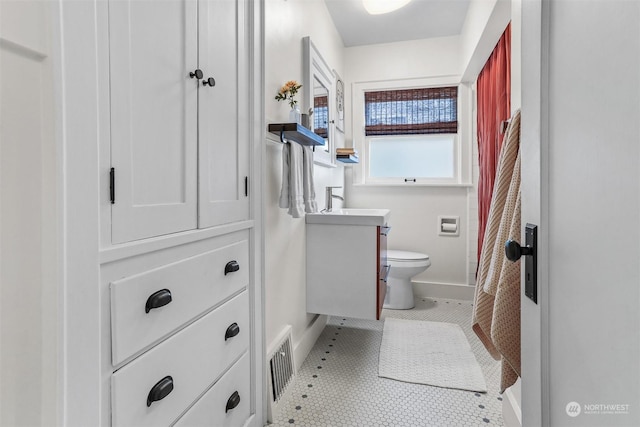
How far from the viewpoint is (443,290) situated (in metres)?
3.36

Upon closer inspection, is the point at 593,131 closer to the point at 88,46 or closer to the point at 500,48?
the point at 88,46

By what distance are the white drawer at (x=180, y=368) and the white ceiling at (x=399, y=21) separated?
2529 mm

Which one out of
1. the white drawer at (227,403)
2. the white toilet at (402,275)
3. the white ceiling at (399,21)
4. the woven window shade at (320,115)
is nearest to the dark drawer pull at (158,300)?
the white drawer at (227,403)

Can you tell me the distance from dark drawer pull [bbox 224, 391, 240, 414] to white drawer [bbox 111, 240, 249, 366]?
15.7 inches

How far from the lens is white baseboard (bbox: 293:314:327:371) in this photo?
81.5 inches

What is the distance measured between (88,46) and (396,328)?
→ 253 cm

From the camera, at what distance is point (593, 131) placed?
0.53m

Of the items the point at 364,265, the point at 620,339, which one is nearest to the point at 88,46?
the point at 620,339

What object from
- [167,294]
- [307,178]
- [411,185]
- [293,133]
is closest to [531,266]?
[167,294]

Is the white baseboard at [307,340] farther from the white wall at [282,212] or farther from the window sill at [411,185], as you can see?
the window sill at [411,185]

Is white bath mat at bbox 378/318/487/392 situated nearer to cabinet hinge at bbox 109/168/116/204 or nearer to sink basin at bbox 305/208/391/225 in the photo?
sink basin at bbox 305/208/391/225

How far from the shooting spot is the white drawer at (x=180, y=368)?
85 cm

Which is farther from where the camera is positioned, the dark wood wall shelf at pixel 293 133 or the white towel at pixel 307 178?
the white towel at pixel 307 178

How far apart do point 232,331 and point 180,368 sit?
0.28 m
